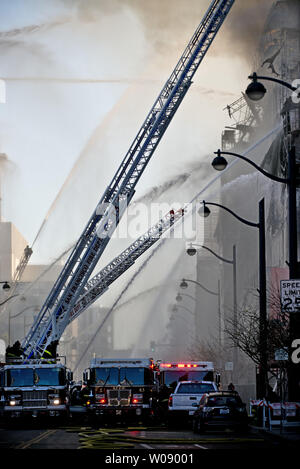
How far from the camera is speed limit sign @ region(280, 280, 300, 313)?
26.8m

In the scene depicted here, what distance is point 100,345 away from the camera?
7771 inches

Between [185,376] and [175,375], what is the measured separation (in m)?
0.58

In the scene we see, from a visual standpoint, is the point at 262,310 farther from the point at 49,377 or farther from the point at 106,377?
the point at 49,377

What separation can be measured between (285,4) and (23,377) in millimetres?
64071

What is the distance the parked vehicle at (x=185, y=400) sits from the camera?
120 feet

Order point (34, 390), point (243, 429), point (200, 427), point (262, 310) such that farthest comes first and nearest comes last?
point (34, 390)
point (262, 310)
point (243, 429)
point (200, 427)

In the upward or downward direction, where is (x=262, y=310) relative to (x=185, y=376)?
upward

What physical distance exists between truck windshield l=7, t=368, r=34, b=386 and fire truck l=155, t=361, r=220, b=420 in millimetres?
5528

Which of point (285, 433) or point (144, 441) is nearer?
point (144, 441)

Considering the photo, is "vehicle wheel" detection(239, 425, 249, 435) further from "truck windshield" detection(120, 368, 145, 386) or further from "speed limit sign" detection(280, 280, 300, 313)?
"truck windshield" detection(120, 368, 145, 386)

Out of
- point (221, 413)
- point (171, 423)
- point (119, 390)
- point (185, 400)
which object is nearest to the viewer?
point (221, 413)

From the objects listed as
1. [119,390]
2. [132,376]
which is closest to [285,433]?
Answer: [119,390]

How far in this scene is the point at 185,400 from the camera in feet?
121
